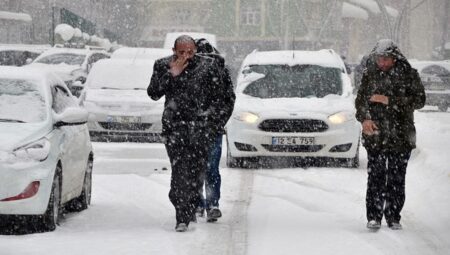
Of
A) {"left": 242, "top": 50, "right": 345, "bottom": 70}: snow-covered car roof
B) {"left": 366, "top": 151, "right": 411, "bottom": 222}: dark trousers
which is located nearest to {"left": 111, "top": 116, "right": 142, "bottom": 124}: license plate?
{"left": 242, "top": 50, "right": 345, "bottom": 70}: snow-covered car roof

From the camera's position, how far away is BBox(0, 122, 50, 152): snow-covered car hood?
8.45 meters

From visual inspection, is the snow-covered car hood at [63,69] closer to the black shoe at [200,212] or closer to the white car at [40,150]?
Result: the white car at [40,150]

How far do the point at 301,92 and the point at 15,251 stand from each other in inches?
325

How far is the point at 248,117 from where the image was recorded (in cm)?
1439

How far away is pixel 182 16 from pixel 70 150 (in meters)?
67.8

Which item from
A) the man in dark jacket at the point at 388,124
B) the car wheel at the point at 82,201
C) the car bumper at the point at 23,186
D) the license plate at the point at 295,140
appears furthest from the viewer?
the license plate at the point at 295,140

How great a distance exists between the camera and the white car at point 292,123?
559 inches

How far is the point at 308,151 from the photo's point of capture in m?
14.2

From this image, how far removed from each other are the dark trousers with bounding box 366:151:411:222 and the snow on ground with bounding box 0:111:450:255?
21 centimetres

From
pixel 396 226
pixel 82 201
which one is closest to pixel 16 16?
pixel 82 201

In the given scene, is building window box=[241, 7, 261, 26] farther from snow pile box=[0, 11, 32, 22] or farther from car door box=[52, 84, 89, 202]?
car door box=[52, 84, 89, 202]

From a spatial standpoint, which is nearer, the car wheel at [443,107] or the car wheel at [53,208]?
the car wheel at [53,208]

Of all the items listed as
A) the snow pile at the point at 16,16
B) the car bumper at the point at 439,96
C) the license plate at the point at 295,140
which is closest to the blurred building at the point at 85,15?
the snow pile at the point at 16,16

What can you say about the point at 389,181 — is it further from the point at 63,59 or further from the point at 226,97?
the point at 63,59
